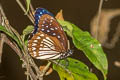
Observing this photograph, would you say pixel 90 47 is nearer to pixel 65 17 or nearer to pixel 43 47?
pixel 43 47

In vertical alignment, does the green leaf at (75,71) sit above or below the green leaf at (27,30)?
below

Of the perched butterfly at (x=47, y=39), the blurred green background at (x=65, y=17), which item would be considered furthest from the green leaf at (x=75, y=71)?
the blurred green background at (x=65, y=17)

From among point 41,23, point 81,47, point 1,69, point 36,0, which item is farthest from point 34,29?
point 1,69

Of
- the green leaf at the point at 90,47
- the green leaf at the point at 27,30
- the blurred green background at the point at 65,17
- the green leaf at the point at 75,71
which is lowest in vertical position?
the blurred green background at the point at 65,17

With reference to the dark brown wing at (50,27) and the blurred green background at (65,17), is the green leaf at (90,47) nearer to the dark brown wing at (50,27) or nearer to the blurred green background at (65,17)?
the dark brown wing at (50,27)

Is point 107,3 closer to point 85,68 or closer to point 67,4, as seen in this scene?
point 67,4
